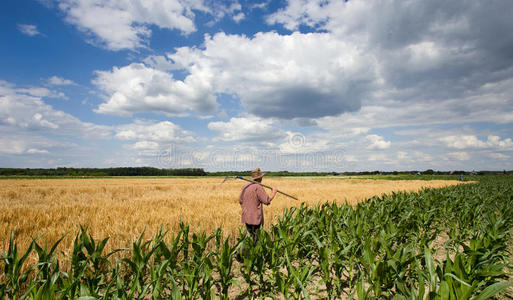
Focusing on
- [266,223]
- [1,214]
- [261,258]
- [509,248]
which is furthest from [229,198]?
[509,248]

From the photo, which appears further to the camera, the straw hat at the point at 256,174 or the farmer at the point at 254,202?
the straw hat at the point at 256,174

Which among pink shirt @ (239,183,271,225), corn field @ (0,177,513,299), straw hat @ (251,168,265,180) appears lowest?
corn field @ (0,177,513,299)

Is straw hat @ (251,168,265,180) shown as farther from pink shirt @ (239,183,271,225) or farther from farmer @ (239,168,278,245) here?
pink shirt @ (239,183,271,225)

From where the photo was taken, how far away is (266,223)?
847 centimetres

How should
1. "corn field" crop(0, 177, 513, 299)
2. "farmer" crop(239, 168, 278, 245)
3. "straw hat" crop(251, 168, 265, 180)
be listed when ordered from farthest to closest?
"straw hat" crop(251, 168, 265, 180)
"farmer" crop(239, 168, 278, 245)
"corn field" crop(0, 177, 513, 299)

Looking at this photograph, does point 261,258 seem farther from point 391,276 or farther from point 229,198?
point 229,198

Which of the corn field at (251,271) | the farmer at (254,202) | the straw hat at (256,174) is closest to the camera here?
the corn field at (251,271)

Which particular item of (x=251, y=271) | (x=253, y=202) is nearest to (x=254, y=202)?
(x=253, y=202)

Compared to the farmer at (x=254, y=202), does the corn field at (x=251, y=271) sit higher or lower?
lower

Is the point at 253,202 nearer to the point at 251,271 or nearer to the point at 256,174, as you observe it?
the point at 256,174

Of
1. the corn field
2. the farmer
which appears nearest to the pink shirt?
the farmer

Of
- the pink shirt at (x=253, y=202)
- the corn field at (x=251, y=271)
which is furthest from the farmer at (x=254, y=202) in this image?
the corn field at (x=251, y=271)

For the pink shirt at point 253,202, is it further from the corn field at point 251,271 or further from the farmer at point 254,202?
the corn field at point 251,271

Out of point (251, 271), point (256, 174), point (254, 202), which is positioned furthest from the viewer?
point (256, 174)
